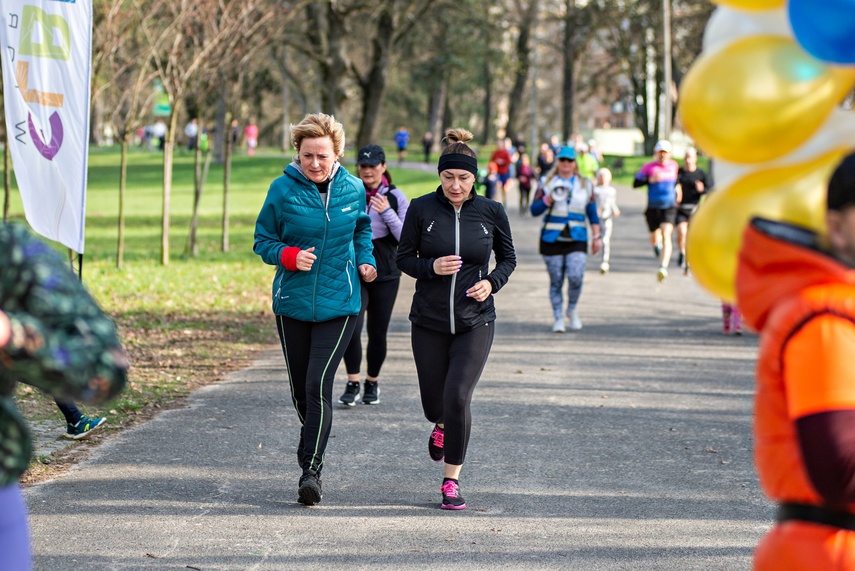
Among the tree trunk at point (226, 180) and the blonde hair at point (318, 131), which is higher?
the blonde hair at point (318, 131)

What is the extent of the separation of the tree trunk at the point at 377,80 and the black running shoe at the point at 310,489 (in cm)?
2741

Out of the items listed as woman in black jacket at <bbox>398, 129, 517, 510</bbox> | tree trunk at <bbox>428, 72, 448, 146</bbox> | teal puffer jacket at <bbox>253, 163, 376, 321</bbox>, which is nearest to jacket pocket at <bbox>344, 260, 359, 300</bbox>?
teal puffer jacket at <bbox>253, 163, 376, 321</bbox>

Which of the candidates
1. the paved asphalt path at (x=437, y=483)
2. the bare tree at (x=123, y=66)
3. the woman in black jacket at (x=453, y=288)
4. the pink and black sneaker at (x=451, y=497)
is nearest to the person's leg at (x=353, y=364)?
the paved asphalt path at (x=437, y=483)

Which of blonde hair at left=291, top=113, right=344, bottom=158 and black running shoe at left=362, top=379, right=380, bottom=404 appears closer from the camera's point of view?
blonde hair at left=291, top=113, right=344, bottom=158

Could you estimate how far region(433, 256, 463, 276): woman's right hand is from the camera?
662 cm

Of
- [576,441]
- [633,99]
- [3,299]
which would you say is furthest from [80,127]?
[633,99]

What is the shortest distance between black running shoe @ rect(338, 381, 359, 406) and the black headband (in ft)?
9.93

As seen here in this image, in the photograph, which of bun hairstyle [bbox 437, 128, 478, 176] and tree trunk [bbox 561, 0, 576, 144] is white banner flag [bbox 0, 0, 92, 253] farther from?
tree trunk [bbox 561, 0, 576, 144]

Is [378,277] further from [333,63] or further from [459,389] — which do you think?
[333,63]

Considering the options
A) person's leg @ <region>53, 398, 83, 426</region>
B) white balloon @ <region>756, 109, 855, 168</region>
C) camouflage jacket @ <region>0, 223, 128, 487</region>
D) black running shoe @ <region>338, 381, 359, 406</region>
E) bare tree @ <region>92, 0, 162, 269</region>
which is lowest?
black running shoe @ <region>338, 381, 359, 406</region>

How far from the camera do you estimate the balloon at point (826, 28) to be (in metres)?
2.63

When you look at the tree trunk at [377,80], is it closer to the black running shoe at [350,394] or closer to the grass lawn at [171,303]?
the grass lawn at [171,303]

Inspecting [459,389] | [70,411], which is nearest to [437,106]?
[70,411]

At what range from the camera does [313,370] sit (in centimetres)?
665
